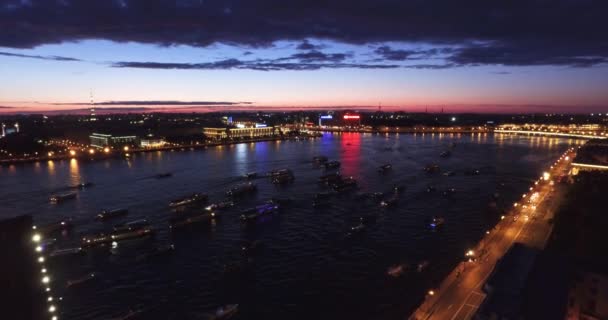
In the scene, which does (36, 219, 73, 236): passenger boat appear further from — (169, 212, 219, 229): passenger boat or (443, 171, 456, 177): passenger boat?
(443, 171, 456, 177): passenger boat

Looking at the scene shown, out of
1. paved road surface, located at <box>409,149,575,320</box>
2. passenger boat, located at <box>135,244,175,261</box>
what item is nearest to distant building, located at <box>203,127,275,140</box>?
passenger boat, located at <box>135,244,175,261</box>

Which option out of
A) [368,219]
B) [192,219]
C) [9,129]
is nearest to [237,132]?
[9,129]

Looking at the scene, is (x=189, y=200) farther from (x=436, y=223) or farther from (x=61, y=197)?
Answer: (x=436, y=223)

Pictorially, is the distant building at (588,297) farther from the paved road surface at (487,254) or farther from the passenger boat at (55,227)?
the passenger boat at (55,227)

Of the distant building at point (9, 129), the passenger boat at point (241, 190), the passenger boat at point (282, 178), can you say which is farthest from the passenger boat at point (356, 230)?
the distant building at point (9, 129)

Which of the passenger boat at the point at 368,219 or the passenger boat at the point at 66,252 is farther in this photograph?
the passenger boat at the point at 368,219

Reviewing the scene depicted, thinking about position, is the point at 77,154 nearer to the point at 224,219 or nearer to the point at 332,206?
the point at 224,219

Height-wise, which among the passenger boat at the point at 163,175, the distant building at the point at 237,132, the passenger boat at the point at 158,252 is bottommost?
the passenger boat at the point at 158,252
